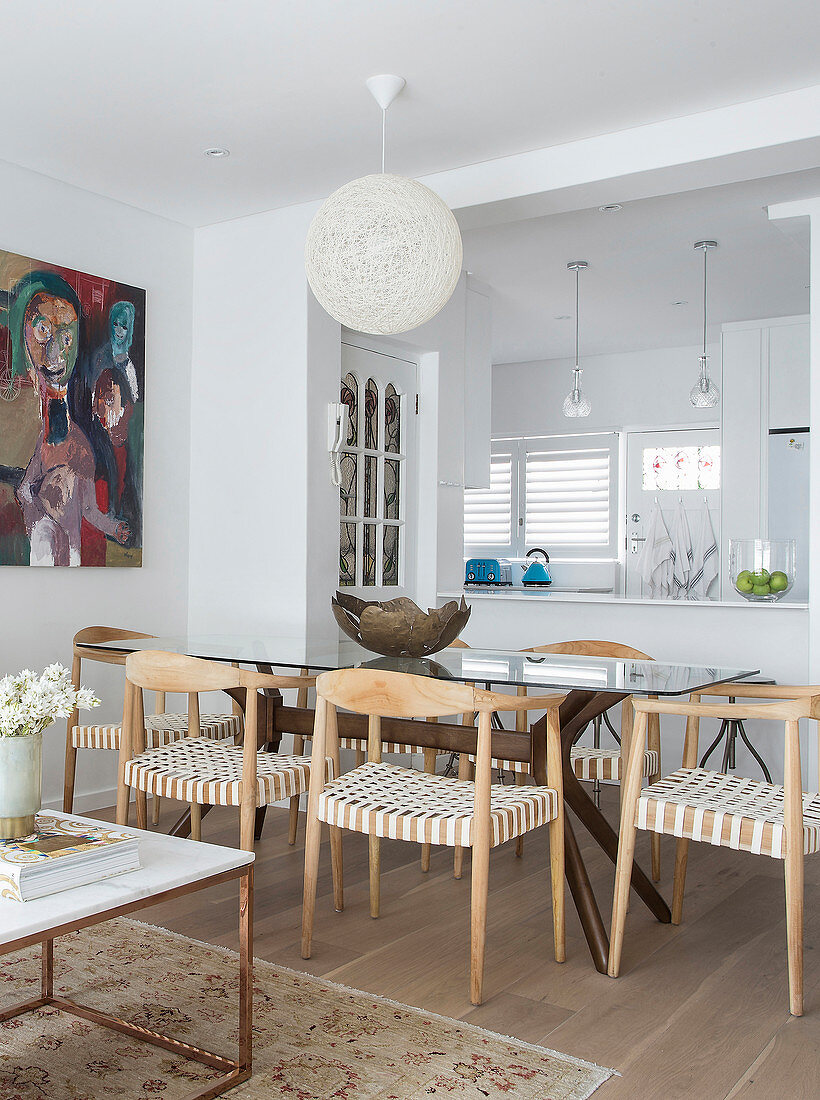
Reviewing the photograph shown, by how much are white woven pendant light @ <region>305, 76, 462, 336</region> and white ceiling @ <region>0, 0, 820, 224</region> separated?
44cm

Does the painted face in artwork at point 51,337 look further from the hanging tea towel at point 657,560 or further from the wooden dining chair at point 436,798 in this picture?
the hanging tea towel at point 657,560

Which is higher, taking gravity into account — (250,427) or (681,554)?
(250,427)

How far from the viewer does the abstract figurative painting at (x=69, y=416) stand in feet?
13.2

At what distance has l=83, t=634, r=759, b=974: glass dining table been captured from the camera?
2766 millimetres

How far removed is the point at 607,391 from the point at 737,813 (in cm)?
580

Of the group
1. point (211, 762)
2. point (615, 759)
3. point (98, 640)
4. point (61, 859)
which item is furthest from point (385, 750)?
point (61, 859)

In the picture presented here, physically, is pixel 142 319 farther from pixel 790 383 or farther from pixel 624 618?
pixel 790 383

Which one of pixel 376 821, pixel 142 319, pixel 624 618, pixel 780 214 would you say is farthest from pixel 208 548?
pixel 780 214

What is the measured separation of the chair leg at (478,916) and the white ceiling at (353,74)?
227 cm

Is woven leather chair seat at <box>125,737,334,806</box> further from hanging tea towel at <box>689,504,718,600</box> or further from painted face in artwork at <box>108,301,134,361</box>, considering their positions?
hanging tea towel at <box>689,504,718,600</box>

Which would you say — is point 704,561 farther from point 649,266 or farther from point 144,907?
point 144,907

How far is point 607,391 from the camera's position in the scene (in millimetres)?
7941

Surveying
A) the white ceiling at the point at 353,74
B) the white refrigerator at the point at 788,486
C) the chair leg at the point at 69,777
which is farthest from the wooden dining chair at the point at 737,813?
the white refrigerator at the point at 788,486

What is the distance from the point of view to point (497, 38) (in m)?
3.02
